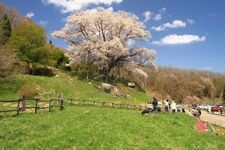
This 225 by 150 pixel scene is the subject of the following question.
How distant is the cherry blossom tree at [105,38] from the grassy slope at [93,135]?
46.1m

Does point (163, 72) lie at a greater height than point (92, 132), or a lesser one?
greater

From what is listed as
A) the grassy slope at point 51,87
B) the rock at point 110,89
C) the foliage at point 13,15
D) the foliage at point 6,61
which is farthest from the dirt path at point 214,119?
the foliage at point 13,15

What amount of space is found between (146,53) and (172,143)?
53.6 m

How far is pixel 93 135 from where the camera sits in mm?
21859

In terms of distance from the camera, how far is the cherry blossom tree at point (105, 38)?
76.3 m

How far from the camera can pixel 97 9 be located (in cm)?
7994

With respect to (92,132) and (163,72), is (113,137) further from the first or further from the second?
(163,72)

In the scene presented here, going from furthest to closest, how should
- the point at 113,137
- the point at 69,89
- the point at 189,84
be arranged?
the point at 189,84 → the point at 69,89 → the point at 113,137

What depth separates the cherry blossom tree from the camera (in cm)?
7631

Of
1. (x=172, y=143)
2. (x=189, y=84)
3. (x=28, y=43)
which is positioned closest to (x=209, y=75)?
(x=189, y=84)

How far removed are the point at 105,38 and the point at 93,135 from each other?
193 feet

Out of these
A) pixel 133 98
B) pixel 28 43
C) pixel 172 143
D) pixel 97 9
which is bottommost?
pixel 172 143

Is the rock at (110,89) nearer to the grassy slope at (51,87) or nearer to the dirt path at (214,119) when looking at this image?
the grassy slope at (51,87)

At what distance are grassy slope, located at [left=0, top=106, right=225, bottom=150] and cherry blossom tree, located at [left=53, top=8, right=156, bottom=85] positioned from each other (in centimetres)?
4612
